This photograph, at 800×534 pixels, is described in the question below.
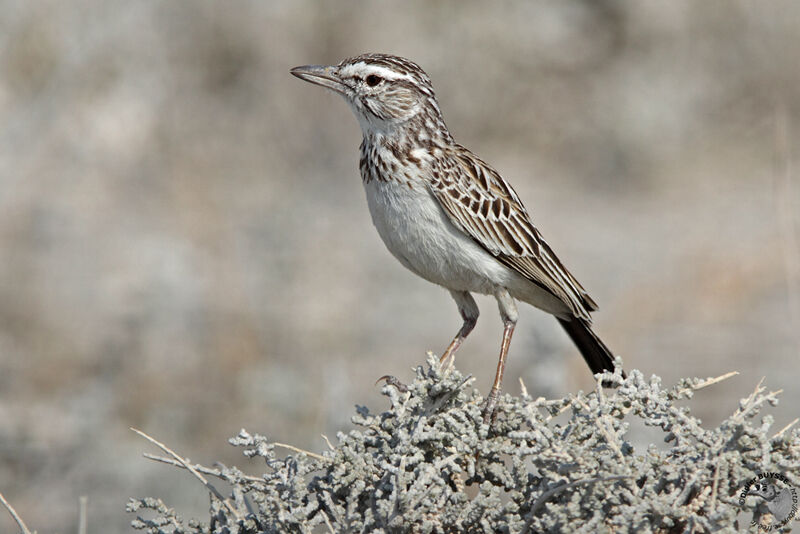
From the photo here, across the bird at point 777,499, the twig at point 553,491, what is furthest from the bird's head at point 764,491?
the twig at point 553,491

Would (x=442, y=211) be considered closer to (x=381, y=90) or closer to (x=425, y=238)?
(x=425, y=238)

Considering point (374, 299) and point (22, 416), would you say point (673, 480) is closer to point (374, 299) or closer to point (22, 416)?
point (22, 416)

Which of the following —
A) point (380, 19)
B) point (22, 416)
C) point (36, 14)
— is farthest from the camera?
point (380, 19)

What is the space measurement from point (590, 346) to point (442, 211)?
109 cm

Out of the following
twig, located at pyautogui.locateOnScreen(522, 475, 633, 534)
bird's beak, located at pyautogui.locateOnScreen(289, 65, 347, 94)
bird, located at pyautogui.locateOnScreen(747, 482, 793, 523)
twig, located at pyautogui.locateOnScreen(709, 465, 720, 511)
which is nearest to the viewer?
twig, located at pyautogui.locateOnScreen(522, 475, 633, 534)

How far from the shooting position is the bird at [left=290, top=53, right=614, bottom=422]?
197 inches

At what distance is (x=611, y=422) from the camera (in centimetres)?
354

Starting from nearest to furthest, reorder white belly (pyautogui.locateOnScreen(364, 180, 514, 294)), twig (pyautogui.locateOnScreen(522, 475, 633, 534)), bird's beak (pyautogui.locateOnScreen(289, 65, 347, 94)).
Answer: twig (pyautogui.locateOnScreen(522, 475, 633, 534)) < white belly (pyautogui.locateOnScreen(364, 180, 514, 294)) < bird's beak (pyautogui.locateOnScreen(289, 65, 347, 94))

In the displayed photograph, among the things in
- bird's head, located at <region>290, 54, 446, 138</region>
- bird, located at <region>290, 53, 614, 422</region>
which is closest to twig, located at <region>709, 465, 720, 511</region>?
bird, located at <region>290, 53, 614, 422</region>

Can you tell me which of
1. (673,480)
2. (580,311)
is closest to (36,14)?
(580,311)

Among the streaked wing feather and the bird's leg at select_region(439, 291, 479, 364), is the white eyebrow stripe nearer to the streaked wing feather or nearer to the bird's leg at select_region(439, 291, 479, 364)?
the streaked wing feather

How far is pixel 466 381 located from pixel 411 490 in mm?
502

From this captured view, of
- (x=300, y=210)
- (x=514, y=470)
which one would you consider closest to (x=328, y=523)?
(x=514, y=470)

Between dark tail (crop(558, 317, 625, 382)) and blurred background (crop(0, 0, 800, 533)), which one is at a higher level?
blurred background (crop(0, 0, 800, 533))
